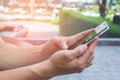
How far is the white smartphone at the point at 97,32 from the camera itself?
1476 mm

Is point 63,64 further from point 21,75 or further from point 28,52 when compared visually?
point 28,52

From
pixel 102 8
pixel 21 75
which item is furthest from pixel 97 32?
pixel 102 8

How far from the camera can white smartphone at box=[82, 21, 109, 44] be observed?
4.84 feet

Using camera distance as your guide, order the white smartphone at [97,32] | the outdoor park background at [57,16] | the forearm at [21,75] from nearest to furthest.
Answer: the forearm at [21,75], the white smartphone at [97,32], the outdoor park background at [57,16]

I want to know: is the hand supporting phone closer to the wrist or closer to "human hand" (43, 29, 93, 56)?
"human hand" (43, 29, 93, 56)

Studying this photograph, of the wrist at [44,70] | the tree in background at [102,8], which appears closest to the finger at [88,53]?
the wrist at [44,70]

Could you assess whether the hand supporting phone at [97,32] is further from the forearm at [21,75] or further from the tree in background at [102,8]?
the tree in background at [102,8]

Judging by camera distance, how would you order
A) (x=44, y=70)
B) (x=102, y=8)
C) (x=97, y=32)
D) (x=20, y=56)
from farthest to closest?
(x=102, y=8)
(x=20, y=56)
(x=97, y=32)
(x=44, y=70)

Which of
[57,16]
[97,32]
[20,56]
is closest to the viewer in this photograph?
[97,32]

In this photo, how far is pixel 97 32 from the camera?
58.8 inches

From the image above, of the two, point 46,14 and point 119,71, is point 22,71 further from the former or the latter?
point 46,14

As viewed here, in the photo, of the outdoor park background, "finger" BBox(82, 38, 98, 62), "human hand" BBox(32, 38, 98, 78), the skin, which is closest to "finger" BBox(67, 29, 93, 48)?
the skin

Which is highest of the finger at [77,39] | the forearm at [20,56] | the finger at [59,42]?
the finger at [77,39]

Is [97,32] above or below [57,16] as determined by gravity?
above
